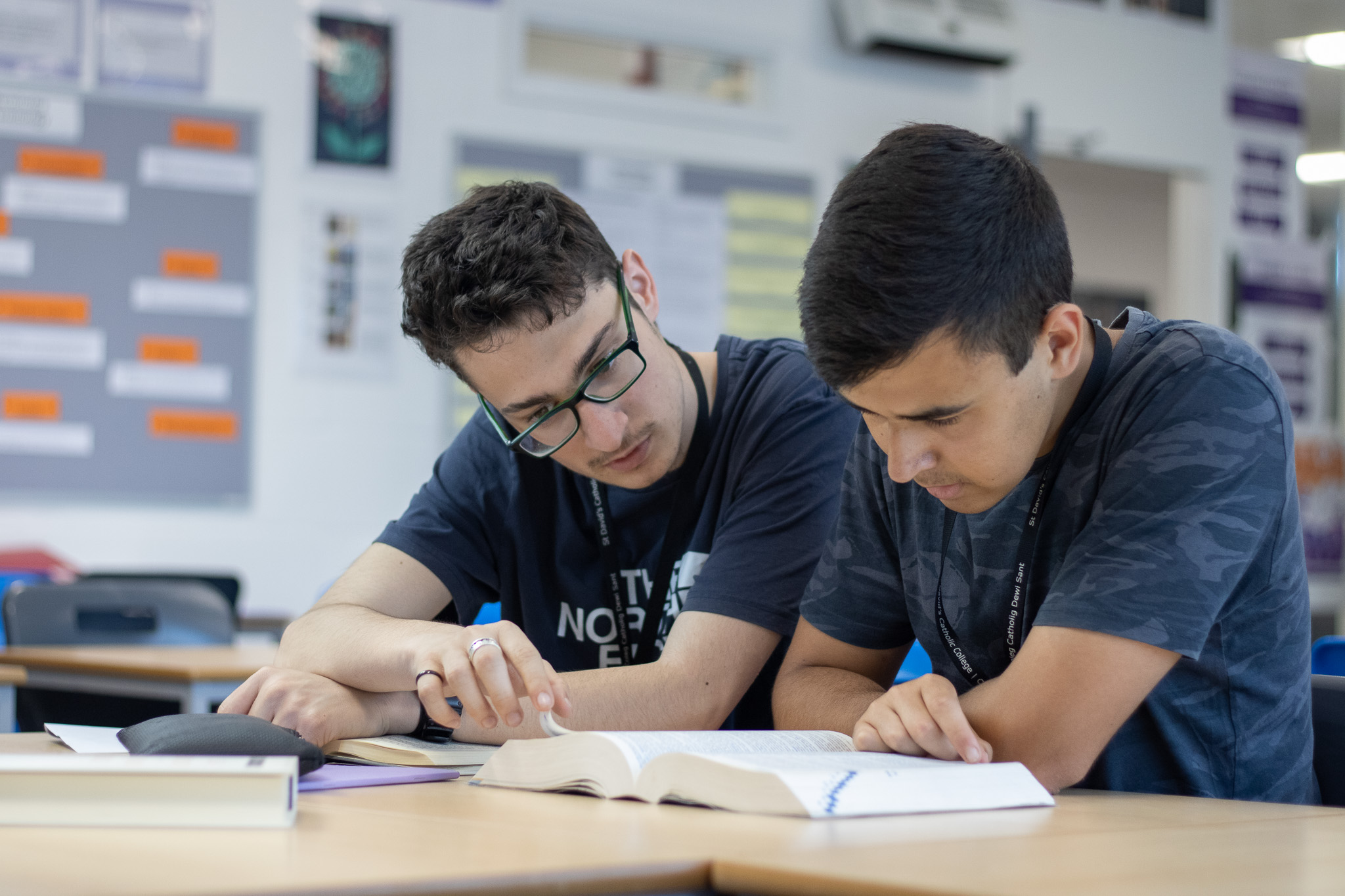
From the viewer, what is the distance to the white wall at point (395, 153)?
409cm

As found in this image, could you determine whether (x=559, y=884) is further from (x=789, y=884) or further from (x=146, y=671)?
(x=146, y=671)

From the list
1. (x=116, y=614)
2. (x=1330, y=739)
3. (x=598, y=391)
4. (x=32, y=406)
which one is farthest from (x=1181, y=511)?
(x=32, y=406)

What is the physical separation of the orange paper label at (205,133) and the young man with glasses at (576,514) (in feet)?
8.68

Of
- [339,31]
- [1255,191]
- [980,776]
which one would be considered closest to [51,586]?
[339,31]

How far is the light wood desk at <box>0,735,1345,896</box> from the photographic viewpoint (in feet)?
2.16

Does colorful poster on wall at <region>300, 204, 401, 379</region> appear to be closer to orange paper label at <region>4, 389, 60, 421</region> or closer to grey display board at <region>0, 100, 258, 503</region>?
grey display board at <region>0, 100, 258, 503</region>

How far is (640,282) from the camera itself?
5.54 feet

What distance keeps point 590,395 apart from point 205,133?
119 inches

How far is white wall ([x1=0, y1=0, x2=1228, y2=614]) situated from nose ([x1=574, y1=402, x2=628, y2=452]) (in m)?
2.61

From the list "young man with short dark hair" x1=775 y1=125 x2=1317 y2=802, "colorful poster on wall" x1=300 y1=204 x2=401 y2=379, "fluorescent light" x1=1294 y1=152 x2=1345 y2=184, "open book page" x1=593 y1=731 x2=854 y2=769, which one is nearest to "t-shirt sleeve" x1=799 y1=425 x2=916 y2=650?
"young man with short dark hair" x1=775 y1=125 x2=1317 y2=802

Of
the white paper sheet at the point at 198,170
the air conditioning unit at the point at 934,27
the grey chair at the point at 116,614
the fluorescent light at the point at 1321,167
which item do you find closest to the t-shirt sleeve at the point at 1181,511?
the grey chair at the point at 116,614

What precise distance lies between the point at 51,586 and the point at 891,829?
2.48 metres

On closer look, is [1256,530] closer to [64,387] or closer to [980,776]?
[980,776]

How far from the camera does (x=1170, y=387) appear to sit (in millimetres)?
→ 1175
